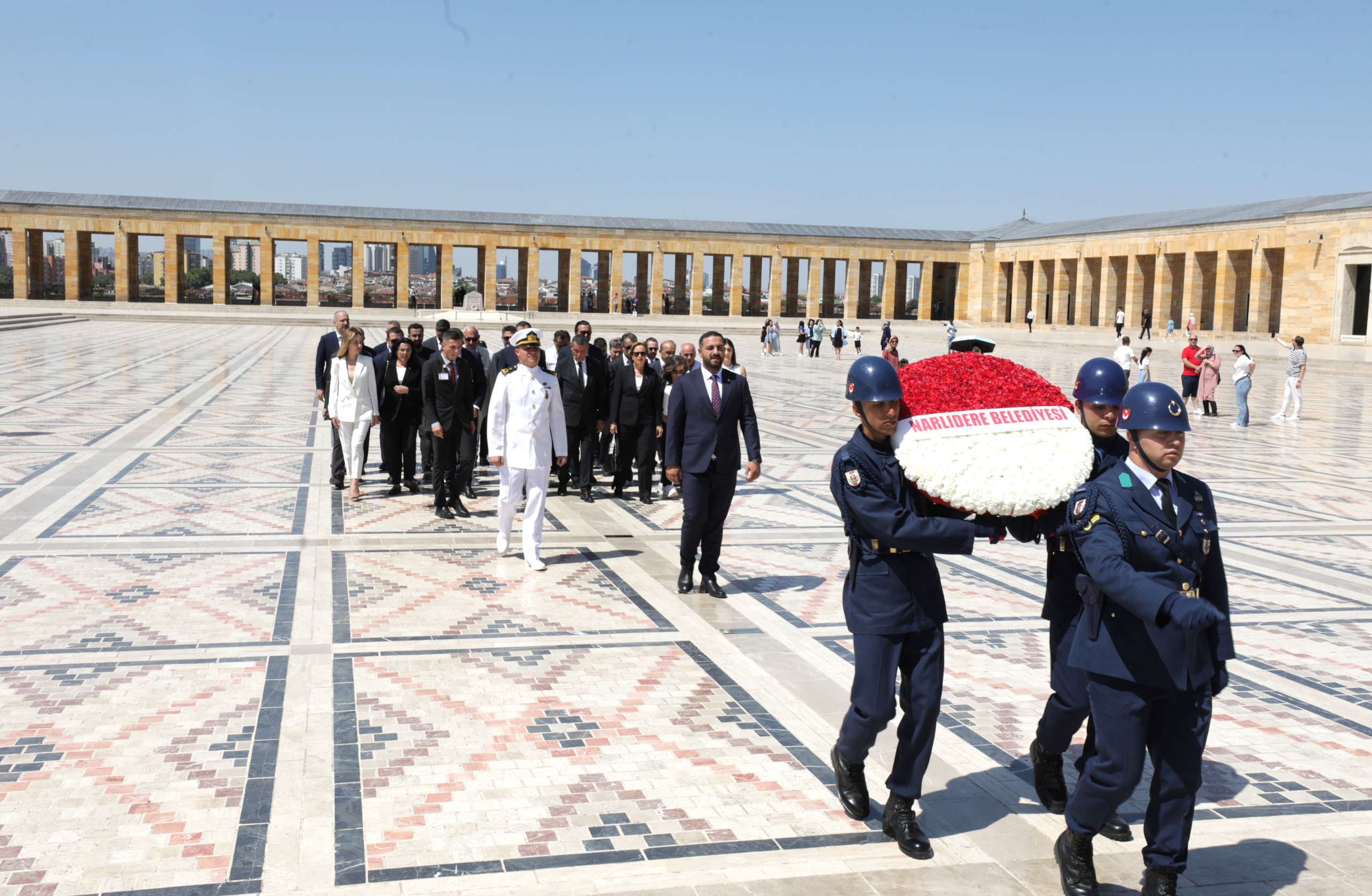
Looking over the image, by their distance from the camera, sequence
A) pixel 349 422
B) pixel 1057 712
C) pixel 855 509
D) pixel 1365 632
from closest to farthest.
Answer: pixel 855 509
pixel 1057 712
pixel 1365 632
pixel 349 422

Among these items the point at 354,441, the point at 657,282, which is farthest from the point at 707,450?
the point at 657,282

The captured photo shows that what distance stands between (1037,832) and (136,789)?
10.6 feet

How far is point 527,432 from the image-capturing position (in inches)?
308

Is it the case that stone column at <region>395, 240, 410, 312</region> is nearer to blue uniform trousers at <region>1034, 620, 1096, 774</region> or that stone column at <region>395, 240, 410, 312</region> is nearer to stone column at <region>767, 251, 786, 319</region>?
stone column at <region>767, 251, 786, 319</region>

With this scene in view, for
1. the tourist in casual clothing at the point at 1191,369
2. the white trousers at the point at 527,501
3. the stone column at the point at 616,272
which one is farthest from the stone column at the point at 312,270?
the white trousers at the point at 527,501

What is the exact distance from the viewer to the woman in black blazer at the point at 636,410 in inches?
427

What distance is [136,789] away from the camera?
4.12 meters

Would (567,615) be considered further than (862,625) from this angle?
Yes

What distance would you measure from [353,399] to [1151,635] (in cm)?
815

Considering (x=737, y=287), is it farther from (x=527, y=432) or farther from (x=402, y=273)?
(x=527, y=432)

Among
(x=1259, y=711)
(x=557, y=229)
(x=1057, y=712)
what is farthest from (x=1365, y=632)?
(x=557, y=229)

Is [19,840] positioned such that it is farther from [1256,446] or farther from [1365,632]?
[1256,446]

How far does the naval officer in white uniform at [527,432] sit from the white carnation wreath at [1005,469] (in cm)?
462

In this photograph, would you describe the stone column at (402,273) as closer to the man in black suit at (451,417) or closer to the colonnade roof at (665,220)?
the colonnade roof at (665,220)
